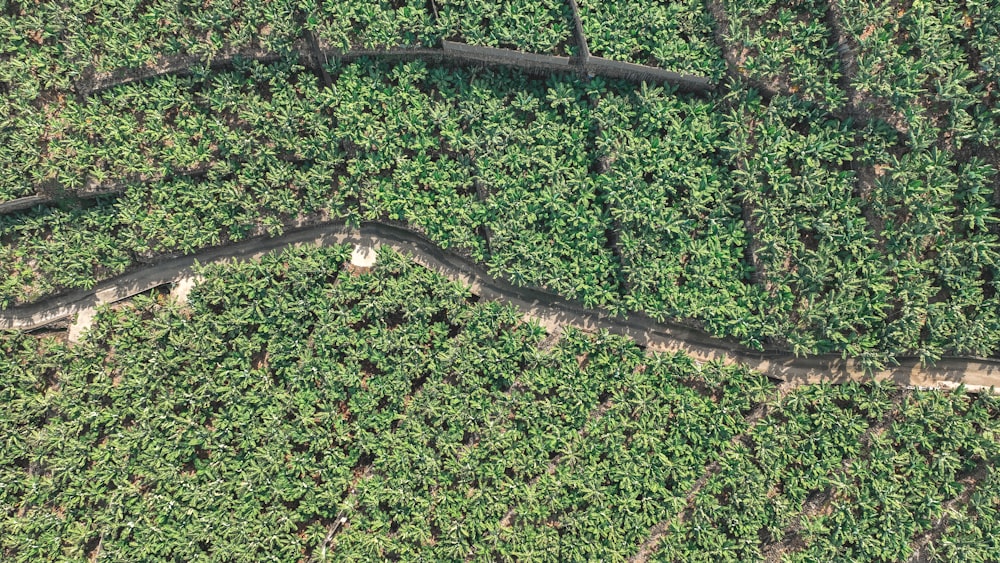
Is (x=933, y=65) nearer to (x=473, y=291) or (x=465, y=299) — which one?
(x=473, y=291)

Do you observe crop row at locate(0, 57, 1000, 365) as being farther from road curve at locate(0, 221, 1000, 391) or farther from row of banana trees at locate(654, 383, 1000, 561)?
row of banana trees at locate(654, 383, 1000, 561)

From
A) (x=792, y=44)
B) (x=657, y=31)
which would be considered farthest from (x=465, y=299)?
(x=792, y=44)

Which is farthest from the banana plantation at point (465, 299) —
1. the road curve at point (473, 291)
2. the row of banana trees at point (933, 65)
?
the row of banana trees at point (933, 65)

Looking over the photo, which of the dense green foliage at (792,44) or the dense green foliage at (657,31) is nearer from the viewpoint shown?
the dense green foliage at (792,44)

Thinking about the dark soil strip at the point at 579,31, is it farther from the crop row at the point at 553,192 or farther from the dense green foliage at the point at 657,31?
the crop row at the point at 553,192

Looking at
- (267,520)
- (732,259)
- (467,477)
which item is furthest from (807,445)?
(267,520)

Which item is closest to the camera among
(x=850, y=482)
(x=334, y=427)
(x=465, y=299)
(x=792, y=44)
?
(x=792, y=44)

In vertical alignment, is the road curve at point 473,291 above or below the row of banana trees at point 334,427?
above

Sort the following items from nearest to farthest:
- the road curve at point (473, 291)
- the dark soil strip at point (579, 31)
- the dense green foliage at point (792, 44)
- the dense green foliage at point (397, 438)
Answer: the dense green foliage at point (792, 44) < the dark soil strip at point (579, 31) < the dense green foliage at point (397, 438) < the road curve at point (473, 291)
